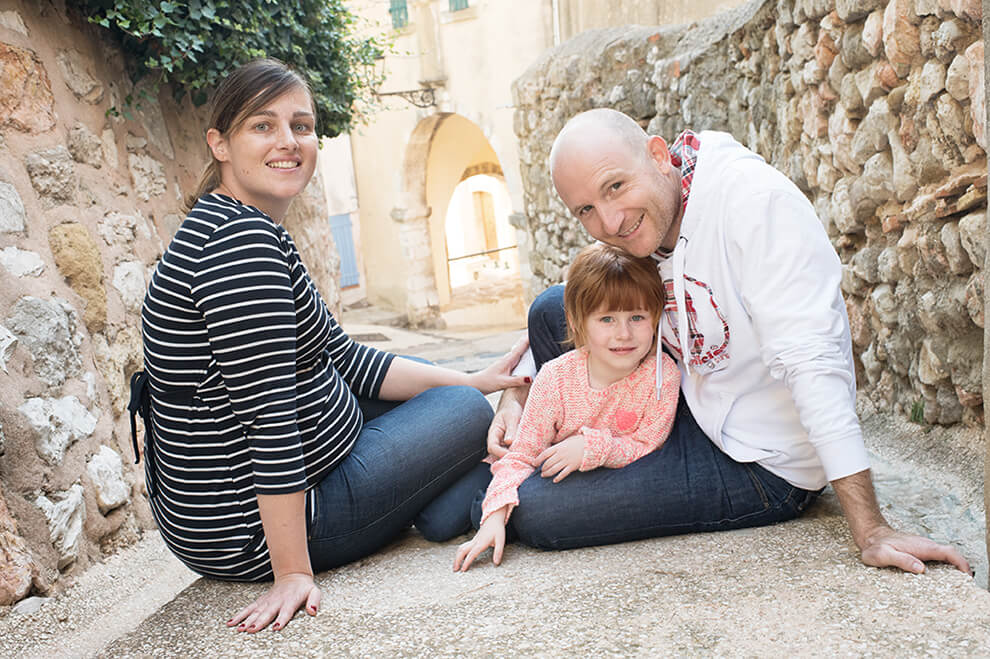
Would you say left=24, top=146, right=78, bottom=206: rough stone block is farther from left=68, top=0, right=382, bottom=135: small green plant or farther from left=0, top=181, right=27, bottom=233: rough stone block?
left=68, top=0, right=382, bottom=135: small green plant

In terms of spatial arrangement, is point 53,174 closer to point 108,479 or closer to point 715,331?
point 108,479

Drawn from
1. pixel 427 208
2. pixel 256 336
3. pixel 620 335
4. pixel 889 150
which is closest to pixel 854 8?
pixel 889 150

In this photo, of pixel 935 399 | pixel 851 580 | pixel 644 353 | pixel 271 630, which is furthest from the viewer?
pixel 935 399

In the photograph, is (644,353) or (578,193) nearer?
(578,193)

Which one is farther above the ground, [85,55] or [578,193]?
[85,55]

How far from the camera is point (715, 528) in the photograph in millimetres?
1802

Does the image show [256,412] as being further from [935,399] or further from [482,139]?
[482,139]

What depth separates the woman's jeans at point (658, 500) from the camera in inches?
69.6

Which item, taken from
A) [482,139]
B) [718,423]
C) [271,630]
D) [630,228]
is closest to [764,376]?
[718,423]

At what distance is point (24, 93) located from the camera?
245cm

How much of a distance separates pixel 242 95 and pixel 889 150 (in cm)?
185

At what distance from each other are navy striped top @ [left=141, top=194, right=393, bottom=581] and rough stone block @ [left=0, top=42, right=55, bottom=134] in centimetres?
108

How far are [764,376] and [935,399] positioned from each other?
36.6 inches

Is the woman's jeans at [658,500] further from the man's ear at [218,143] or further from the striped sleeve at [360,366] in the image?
the man's ear at [218,143]
